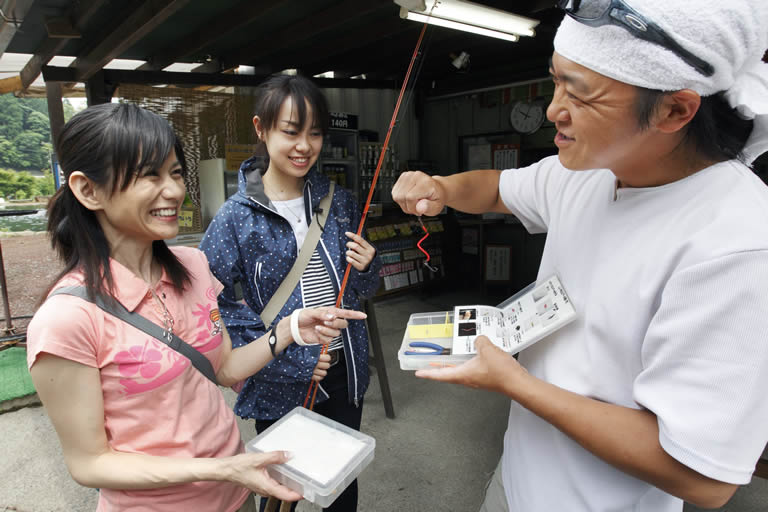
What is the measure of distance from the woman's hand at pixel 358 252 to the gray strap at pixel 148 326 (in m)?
0.64

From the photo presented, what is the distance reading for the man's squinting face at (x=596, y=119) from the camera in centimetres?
76

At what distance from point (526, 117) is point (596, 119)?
5854 mm

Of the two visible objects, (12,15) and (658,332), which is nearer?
(658,332)

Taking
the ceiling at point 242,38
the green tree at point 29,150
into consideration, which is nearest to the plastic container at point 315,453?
the ceiling at point 242,38

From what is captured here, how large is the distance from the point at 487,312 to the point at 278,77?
4.11 feet

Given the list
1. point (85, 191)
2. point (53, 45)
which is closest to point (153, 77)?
point (53, 45)

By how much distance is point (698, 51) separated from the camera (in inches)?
26.2

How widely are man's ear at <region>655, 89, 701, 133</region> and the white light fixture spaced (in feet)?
5.93

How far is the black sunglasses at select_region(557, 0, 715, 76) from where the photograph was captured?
2.24ft

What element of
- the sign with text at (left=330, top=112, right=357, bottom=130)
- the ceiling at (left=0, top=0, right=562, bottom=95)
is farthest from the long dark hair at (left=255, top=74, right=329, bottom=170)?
the sign with text at (left=330, top=112, right=357, bottom=130)

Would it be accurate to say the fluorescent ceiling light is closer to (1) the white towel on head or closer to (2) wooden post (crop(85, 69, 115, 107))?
(1) the white towel on head

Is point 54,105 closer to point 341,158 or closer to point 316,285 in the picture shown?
point 341,158

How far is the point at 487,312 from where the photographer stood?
3.74 feet

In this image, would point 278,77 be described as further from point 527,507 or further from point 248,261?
point 527,507
